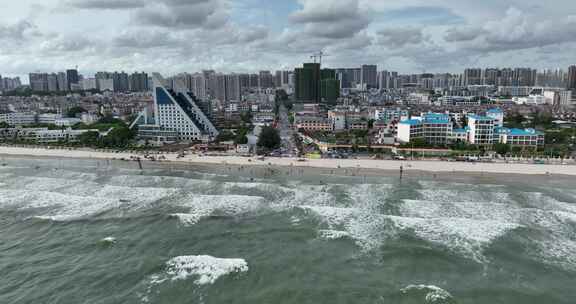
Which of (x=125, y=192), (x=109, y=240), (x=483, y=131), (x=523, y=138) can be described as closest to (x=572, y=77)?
(x=523, y=138)

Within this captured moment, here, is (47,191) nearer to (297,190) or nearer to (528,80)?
(297,190)

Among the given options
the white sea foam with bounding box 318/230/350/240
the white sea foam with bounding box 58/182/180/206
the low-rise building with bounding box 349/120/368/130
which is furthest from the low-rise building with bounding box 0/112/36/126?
the white sea foam with bounding box 318/230/350/240

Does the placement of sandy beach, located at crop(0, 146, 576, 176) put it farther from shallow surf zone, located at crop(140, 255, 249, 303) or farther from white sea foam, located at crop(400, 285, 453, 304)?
white sea foam, located at crop(400, 285, 453, 304)

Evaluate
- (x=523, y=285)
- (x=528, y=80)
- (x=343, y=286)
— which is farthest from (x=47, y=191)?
(x=528, y=80)

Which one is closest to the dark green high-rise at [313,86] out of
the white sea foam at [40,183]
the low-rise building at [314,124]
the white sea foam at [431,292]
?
the low-rise building at [314,124]

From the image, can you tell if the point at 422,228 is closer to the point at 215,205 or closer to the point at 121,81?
the point at 215,205

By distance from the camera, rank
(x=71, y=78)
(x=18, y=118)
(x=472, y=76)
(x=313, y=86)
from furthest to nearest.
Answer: (x=472, y=76)
(x=71, y=78)
(x=313, y=86)
(x=18, y=118)
